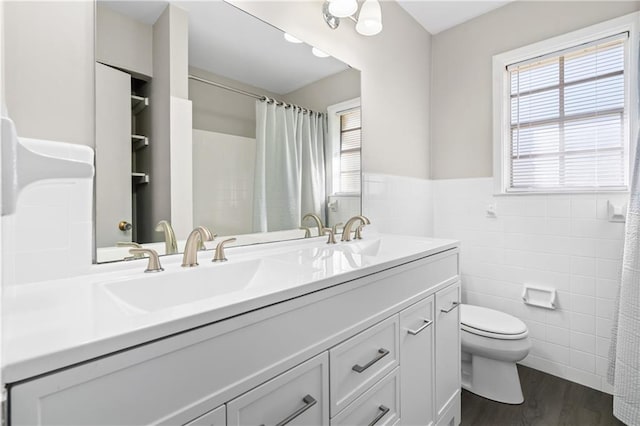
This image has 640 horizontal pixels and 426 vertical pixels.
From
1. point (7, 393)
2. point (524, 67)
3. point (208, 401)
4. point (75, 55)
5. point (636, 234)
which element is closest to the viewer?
point (7, 393)

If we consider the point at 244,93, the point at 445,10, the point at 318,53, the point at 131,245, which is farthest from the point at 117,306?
the point at 445,10

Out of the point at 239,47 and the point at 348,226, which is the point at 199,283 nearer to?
the point at 348,226

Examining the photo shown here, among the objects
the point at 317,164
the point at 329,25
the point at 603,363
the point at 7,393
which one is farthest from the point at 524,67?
the point at 7,393

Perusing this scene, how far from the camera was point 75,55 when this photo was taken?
94cm

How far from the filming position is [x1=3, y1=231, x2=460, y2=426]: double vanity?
1.61 feet

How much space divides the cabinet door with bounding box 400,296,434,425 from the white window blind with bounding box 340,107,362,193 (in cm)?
81

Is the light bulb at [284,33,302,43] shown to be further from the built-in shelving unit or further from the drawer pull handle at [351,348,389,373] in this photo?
the drawer pull handle at [351,348,389,373]

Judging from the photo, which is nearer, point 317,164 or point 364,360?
point 364,360

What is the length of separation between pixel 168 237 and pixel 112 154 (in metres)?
0.32

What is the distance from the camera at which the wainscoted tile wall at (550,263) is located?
191cm

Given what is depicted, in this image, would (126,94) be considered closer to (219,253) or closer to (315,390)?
(219,253)

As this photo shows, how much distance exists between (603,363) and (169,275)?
2.49m

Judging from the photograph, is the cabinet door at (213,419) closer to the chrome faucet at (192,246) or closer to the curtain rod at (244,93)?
the chrome faucet at (192,246)

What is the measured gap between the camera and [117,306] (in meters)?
0.69
